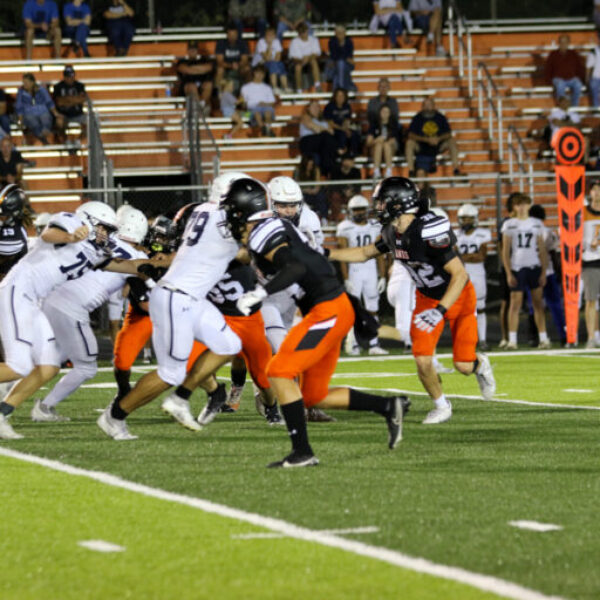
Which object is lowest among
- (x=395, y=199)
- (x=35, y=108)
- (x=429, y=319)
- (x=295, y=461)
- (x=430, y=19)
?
(x=295, y=461)

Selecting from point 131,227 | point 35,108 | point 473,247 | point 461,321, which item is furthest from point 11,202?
point 35,108

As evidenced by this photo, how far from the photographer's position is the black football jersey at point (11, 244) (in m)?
12.8

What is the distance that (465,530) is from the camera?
5621mm

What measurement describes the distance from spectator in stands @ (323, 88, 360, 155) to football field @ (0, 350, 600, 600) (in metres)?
11.9

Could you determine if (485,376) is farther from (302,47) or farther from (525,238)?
(302,47)

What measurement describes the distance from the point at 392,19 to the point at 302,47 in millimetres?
2128

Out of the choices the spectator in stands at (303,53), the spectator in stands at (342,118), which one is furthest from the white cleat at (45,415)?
the spectator in stands at (303,53)

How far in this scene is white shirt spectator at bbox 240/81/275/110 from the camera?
2258 cm

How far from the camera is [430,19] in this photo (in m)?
24.8

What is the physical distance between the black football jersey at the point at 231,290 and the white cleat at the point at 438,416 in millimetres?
1436

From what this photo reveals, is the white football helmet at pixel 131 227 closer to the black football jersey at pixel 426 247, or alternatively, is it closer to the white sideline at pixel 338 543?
the black football jersey at pixel 426 247

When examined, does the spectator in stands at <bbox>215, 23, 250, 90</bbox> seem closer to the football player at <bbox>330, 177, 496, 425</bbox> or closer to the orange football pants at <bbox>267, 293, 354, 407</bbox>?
the football player at <bbox>330, 177, 496, 425</bbox>

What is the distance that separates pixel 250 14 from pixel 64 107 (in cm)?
458

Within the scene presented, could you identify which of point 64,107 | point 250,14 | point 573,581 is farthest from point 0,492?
point 250,14
